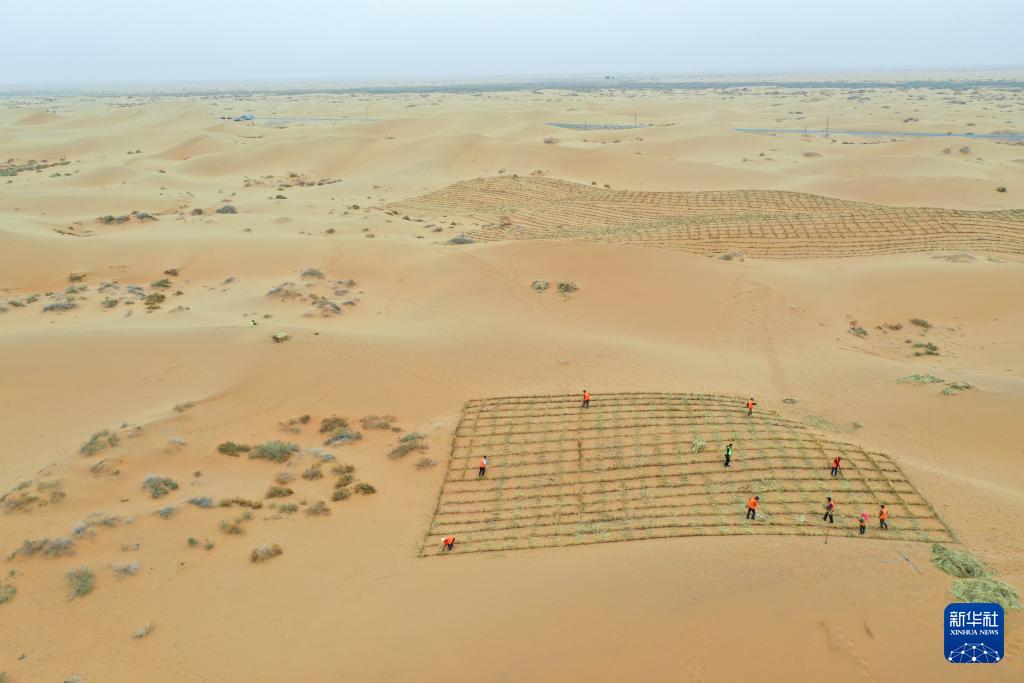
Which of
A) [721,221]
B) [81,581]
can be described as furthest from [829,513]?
[721,221]

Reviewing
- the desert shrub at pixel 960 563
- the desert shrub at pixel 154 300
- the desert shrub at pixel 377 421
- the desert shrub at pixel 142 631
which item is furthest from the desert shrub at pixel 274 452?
the desert shrub at pixel 960 563

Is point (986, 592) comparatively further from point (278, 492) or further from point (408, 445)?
point (278, 492)

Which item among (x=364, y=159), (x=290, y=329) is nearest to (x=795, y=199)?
(x=290, y=329)

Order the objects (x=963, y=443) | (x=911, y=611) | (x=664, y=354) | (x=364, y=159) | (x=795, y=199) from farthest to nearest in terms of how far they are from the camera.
Result: 1. (x=364, y=159)
2. (x=795, y=199)
3. (x=664, y=354)
4. (x=963, y=443)
5. (x=911, y=611)

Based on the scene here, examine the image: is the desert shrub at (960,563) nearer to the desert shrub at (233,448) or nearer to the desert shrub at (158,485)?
the desert shrub at (233,448)

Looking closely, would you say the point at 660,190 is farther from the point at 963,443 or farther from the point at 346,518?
the point at 346,518

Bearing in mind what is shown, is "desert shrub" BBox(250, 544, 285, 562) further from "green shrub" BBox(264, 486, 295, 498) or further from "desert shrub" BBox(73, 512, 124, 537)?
"desert shrub" BBox(73, 512, 124, 537)
